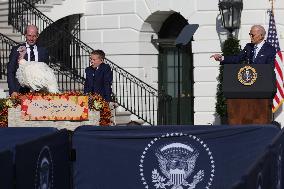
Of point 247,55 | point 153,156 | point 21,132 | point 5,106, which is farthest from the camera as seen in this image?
point 247,55

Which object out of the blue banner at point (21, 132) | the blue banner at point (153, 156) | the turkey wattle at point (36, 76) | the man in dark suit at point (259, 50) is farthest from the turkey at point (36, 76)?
the man in dark suit at point (259, 50)

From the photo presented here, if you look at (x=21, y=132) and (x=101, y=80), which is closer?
(x=21, y=132)

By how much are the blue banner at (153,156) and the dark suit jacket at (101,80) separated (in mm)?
3158

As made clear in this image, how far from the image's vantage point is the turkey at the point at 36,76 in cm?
1237

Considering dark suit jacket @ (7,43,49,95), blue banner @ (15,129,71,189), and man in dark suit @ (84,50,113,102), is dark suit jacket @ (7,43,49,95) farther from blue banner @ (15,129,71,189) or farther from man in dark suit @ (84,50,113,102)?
blue banner @ (15,129,71,189)

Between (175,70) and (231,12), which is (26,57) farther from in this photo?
(175,70)

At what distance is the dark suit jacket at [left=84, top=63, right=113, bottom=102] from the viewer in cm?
1365

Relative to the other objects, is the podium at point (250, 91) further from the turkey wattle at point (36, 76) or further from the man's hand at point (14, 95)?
the man's hand at point (14, 95)

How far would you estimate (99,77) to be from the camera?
44.8ft

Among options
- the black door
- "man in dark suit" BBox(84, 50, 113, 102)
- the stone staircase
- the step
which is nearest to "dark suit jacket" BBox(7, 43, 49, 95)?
"man in dark suit" BBox(84, 50, 113, 102)

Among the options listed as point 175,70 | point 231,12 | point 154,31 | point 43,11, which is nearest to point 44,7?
point 43,11


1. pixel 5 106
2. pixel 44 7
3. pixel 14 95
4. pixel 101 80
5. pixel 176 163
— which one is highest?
pixel 44 7

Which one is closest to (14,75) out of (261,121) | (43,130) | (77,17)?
(43,130)

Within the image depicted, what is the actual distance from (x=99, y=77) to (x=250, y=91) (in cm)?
283
